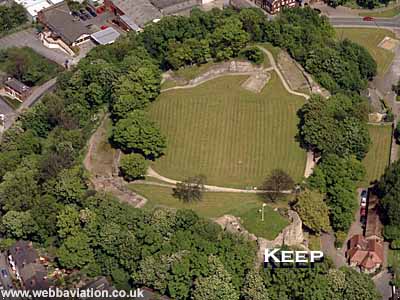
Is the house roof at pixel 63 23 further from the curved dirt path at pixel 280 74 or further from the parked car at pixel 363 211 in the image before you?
the parked car at pixel 363 211

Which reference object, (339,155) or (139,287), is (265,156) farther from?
(139,287)

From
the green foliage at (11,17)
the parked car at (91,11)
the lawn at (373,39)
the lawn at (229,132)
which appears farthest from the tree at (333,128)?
the green foliage at (11,17)

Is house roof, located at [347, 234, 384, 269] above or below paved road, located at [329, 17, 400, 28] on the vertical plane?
below

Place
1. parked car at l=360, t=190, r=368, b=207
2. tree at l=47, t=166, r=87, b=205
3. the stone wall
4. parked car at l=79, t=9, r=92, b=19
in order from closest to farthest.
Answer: the stone wall < tree at l=47, t=166, r=87, b=205 < parked car at l=360, t=190, r=368, b=207 < parked car at l=79, t=9, r=92, b=19

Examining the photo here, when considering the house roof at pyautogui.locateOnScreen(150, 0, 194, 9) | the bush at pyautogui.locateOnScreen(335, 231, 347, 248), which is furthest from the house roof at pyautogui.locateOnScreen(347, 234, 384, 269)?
the house roof at pyautogui.locateOnScreen(150, 0, 194, 9)

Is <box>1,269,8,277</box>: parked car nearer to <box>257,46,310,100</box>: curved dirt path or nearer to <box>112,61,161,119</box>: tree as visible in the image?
<box>112,61,161,119</box>: tree

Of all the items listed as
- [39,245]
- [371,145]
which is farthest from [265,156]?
[39,245]
